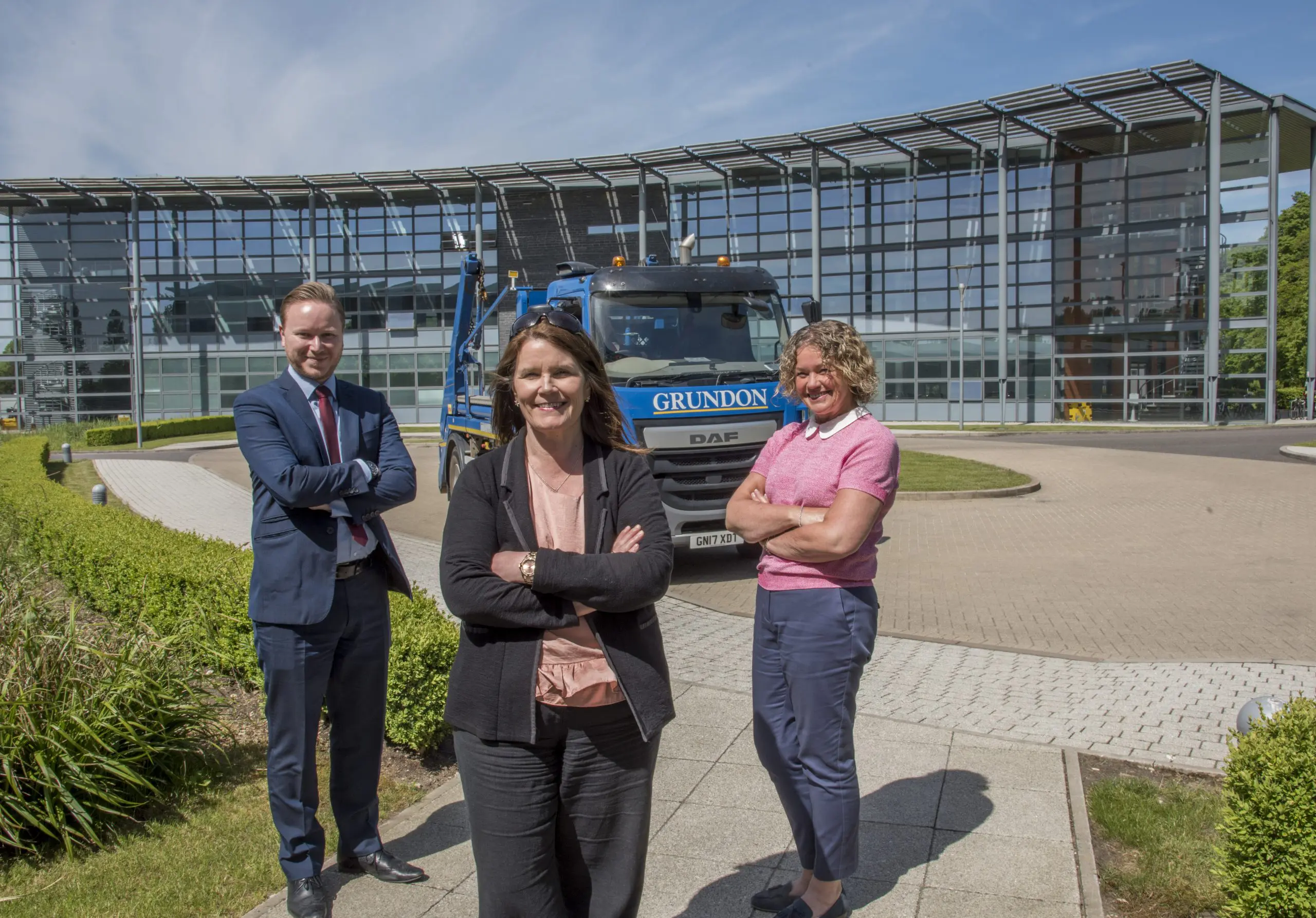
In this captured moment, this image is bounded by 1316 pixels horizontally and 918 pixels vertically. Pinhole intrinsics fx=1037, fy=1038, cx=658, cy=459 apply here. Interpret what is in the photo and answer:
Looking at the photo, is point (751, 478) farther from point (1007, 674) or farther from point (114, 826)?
point (1007, 674)

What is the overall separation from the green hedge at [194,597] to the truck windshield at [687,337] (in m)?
3.88

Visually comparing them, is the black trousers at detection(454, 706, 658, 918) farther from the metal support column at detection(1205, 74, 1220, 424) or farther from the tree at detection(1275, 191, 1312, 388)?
the tree at detection(1275, 191, 1312, 388)

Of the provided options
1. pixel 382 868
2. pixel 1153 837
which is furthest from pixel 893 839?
pixel 382 868

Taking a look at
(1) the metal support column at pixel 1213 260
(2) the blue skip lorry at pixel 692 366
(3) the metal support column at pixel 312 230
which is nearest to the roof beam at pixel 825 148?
(1) the metal support column at pixel 1213 260

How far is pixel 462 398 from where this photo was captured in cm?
1484

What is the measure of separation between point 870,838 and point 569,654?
7.02 feet

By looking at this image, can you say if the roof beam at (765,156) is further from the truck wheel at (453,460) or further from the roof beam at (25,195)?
the roof beam at (25,195)

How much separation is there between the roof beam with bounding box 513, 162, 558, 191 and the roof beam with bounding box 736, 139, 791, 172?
28.0 ft

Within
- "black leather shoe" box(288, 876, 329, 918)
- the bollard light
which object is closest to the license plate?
the bollard light

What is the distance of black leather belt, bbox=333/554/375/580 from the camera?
3.58m

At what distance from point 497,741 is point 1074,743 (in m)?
3.77

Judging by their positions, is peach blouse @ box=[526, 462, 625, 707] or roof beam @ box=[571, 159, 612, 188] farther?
roof beam @ box=[571, 159, 612, 188]

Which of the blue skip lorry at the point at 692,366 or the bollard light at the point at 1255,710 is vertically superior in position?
the blue skip lorry at the point at 692,366

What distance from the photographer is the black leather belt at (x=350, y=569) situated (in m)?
3.58
